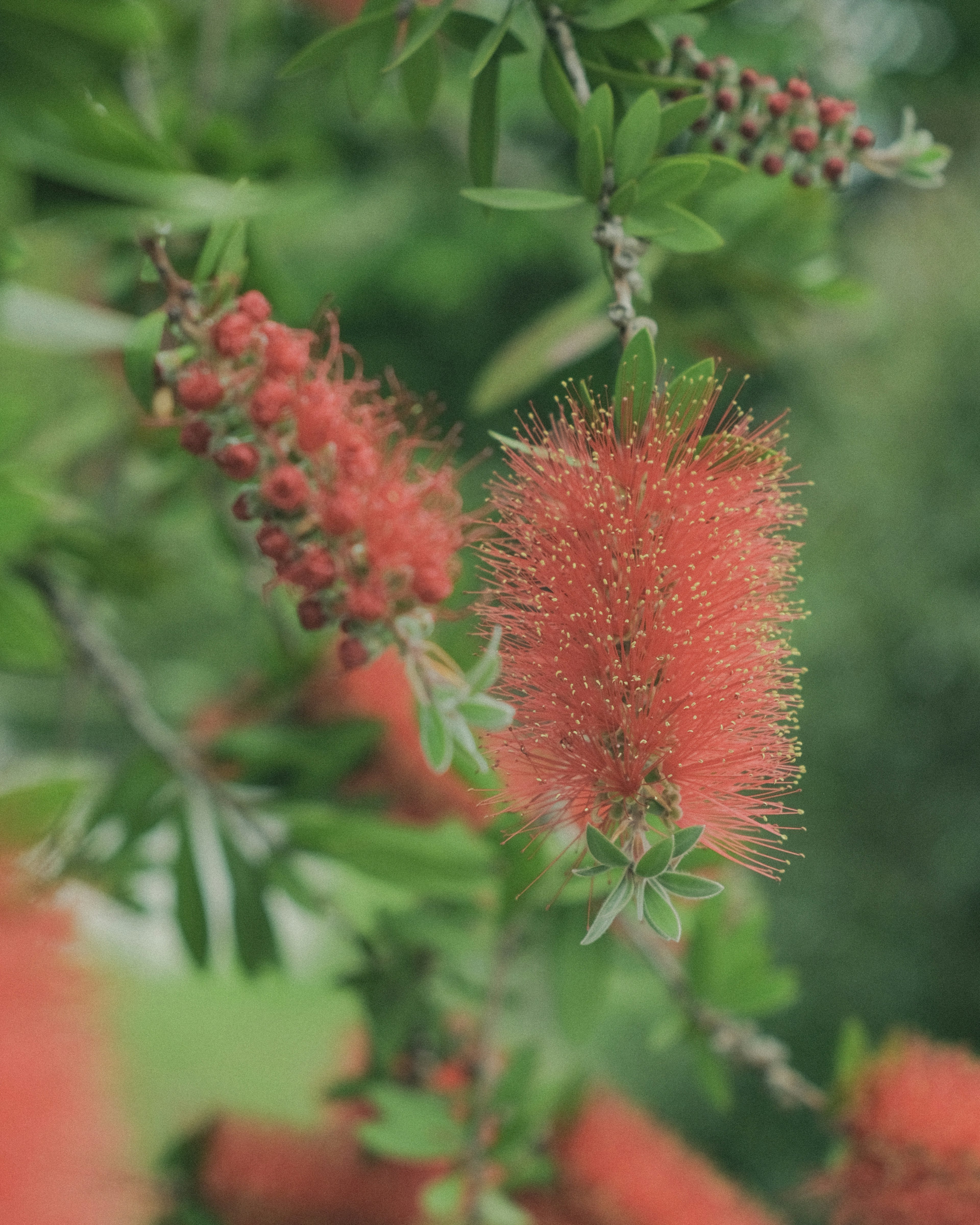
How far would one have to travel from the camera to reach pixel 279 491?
360mm

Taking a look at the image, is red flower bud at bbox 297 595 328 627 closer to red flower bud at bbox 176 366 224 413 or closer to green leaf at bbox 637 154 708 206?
red flower bud at bbox 176 366 224 413

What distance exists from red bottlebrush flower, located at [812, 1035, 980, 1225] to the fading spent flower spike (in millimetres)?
359

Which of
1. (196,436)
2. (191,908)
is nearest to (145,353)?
(196,436)

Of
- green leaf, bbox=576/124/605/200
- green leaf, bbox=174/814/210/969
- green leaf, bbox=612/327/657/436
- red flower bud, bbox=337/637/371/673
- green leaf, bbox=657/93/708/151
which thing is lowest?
green leaf, bbox=174/814/210/969

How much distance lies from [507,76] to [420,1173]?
82 cm

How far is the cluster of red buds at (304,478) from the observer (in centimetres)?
37

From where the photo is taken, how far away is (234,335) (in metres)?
0.37

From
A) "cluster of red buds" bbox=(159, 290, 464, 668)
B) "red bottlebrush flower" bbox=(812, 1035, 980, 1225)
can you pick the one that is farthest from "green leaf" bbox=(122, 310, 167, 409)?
"red bottlebrush flower" bbox=(812, 1035, 980, 1225)

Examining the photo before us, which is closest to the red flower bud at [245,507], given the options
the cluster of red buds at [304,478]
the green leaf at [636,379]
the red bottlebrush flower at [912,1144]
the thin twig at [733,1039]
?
the cluster of red buds at [304,478]

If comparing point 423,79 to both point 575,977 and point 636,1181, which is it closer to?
point 575,977

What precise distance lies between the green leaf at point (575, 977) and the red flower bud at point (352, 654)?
13.7 inches

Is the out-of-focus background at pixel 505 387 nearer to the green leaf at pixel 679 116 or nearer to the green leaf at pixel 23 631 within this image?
the green leaf at pixel 23 631

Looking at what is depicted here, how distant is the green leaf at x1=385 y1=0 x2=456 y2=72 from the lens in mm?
396

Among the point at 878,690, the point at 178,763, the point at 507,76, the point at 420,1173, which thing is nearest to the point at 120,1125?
the point at 178,763
